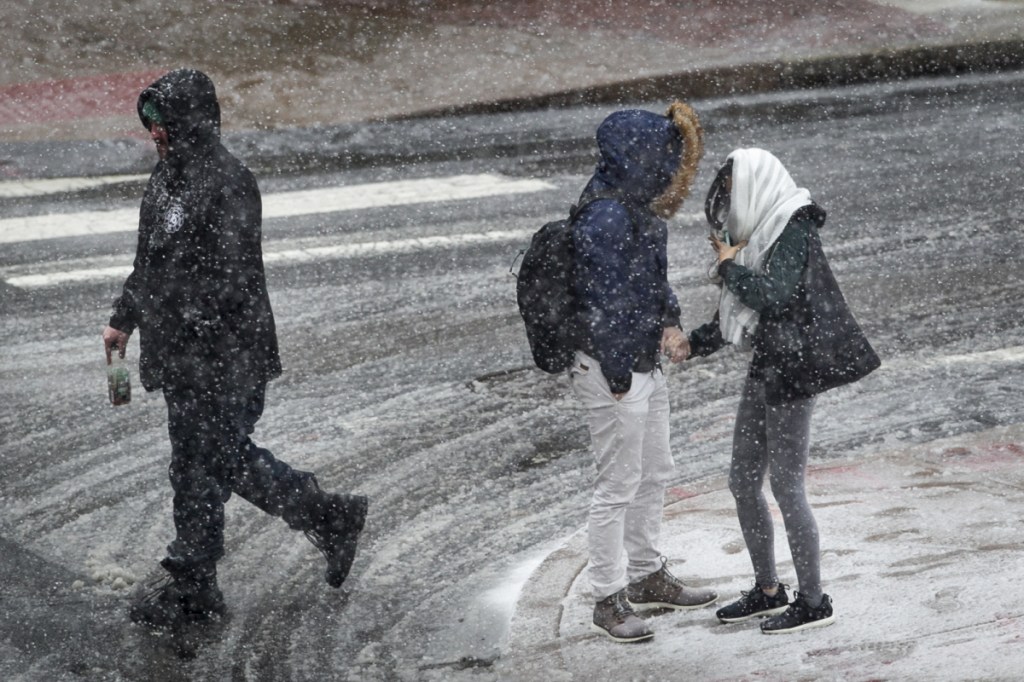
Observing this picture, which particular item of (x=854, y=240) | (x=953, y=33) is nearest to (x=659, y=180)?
(x=854, y=240)

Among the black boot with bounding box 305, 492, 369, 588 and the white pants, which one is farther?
the black boot with bounding box 305, 492, 369, 588

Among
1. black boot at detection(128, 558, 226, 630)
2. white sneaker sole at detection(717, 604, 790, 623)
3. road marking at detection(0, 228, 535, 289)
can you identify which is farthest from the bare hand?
road marking at detection(0, 228, 535, 289)

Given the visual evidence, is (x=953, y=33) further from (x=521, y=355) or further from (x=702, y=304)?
(x=521, y=355)

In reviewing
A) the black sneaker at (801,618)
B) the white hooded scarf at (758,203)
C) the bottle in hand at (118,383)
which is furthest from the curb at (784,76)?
the black sneaker at (801,618)

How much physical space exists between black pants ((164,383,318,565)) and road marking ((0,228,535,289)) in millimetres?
4514

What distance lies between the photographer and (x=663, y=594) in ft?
19.0

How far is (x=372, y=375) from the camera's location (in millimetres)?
8633

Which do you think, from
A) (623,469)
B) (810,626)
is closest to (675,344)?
(623,469)

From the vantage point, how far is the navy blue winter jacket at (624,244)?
5.27 m

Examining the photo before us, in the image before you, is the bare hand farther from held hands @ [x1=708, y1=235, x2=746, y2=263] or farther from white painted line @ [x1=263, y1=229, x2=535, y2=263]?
white painted line @ [x1=263, y1=229, x2=535, y2=263]

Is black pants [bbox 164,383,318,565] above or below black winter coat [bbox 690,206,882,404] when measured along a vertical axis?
below

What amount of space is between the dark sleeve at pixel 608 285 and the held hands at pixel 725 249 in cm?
30

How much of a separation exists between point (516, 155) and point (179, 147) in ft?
26.5

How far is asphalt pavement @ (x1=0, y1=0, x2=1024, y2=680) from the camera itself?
542 centimetres
